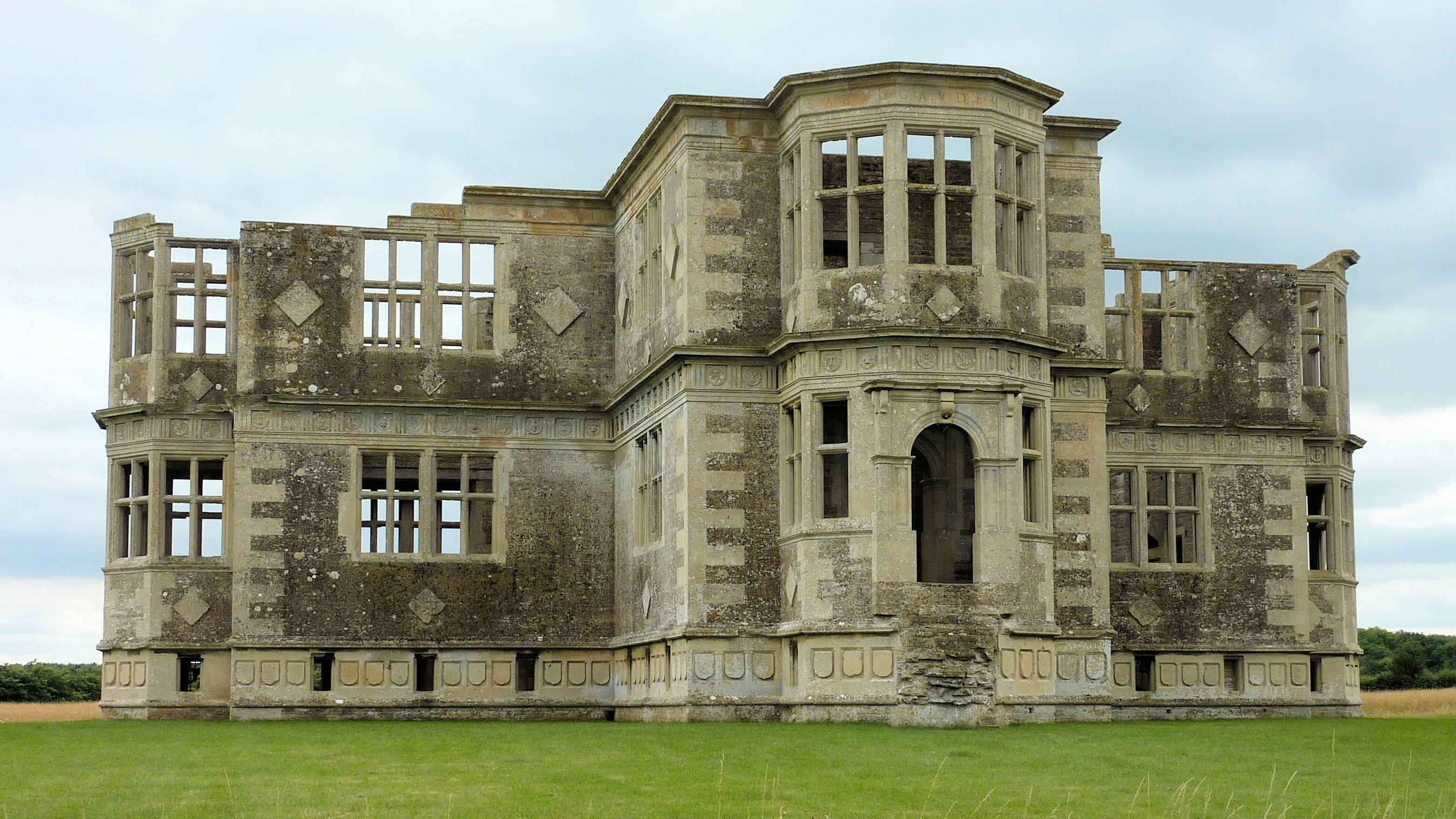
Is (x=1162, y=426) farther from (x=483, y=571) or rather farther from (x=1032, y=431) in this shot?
(x=483, y=571)

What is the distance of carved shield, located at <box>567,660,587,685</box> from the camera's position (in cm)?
3394

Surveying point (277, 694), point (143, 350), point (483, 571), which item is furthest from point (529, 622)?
point (143, 350)

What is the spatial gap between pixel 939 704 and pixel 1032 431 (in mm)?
5004

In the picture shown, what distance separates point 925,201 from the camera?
30.8 m

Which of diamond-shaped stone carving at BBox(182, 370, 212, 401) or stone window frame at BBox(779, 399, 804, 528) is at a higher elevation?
diamond-shaped stone carving at BBox(182, 370, 212, 401)

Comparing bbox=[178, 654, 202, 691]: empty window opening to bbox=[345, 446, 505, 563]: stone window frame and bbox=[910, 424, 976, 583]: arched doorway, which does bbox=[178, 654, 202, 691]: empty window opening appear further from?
bbox=[910, 424, 976, 583]: arched doorway

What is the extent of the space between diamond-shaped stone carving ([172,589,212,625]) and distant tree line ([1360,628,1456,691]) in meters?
35.2

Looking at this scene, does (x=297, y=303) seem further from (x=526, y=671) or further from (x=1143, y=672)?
(x=1143, y=672)

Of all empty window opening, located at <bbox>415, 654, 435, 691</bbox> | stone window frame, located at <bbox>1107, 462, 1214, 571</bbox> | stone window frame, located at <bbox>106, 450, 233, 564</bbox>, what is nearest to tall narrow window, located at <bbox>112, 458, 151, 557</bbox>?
stone window frame, located at <bbox>106, 450, 233, 564</bbox>

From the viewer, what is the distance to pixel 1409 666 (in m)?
60.8

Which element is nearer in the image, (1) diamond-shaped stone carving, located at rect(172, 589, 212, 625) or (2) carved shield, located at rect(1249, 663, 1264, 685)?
(2) carved shield, located at rect(1249, 663, 1264, 685)

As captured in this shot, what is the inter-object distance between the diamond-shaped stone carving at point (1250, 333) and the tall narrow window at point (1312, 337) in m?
1.87

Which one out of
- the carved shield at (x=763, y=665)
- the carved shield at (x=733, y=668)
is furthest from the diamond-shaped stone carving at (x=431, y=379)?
the carved shield at (x=763, y=665)

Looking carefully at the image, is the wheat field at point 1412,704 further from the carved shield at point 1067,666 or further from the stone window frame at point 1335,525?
the carved shield at point 1067,666
